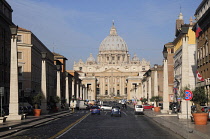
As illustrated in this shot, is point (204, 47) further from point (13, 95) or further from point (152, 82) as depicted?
point (152, 82)

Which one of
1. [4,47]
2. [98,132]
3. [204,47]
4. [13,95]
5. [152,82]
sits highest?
[4,47]

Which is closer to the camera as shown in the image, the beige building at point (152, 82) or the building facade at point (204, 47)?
the building facade at point (204, 47)

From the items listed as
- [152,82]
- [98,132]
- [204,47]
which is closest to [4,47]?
[204,47]

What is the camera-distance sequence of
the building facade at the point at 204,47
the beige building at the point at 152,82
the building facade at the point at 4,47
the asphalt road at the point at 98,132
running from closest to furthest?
1. the asphalt road at the point at 98,132
2. the building facade at the point at 204,47
3. the building facade at the point at 4,47
4. the beige building at the point at 152,82

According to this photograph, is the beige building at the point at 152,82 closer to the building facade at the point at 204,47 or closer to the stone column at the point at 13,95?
the building facade at the point at 204,47

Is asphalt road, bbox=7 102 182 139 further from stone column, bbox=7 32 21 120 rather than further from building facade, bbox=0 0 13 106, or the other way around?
building facade, bbox=0 0 13 106

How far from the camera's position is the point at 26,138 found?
21.4m

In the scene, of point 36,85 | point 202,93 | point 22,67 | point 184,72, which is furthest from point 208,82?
point 36,85

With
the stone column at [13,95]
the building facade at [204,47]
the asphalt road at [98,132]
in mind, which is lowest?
the asphalt road at [98,132]

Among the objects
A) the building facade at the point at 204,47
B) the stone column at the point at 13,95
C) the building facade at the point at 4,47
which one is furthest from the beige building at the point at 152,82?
the stone column at the point at 13,95

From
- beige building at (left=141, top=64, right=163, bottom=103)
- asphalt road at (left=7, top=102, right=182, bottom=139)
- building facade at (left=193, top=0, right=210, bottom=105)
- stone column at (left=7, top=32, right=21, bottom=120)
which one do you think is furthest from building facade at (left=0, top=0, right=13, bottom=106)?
asphalt road at (left=7, top=102, right=182, bottom=139)

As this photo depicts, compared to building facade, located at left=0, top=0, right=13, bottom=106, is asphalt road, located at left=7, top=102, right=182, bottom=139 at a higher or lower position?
lower

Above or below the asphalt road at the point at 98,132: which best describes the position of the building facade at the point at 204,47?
above

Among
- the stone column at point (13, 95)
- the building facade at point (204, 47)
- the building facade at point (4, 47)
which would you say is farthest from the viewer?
the building facade at point (4, 47)
